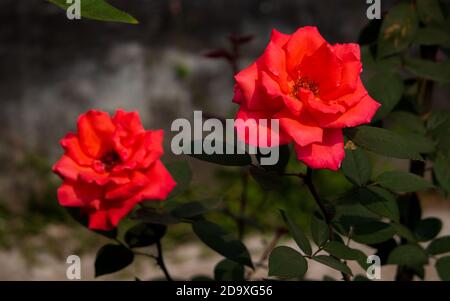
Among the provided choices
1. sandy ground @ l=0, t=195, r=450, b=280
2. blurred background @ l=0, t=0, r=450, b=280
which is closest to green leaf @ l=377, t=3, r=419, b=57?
sandy ground @ l=0, t=195, r=450, b=280

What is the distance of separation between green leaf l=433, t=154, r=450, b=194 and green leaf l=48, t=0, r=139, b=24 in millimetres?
566

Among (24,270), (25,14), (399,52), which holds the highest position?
(25,14)

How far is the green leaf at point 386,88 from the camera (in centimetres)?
110

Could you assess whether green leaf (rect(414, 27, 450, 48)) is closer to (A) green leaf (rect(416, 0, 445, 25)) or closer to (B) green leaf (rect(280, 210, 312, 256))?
(A) green leaf (rect(416, 0, 445, 25))

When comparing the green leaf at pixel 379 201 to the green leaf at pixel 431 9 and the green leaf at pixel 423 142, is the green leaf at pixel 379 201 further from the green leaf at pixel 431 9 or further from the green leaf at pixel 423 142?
the green leaf at pixel 431 9

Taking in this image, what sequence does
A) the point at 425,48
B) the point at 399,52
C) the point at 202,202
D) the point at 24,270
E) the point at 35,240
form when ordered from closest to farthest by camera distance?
1. the point at 202,202
2. the point at 399,52
3. the point at 425,48
4. the point at 24,270
5. the point at 35,240

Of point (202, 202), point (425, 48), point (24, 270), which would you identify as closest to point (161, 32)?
point (24, 270)

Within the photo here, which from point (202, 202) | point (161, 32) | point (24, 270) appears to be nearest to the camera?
point (202, 202)

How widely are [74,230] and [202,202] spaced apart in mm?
1962

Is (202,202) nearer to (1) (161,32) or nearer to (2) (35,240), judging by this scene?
(2) (35,240)

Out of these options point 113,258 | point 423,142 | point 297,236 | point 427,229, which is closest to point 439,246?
point 427,229

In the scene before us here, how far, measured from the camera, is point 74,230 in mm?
2918

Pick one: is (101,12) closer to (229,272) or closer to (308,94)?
(308,94)
